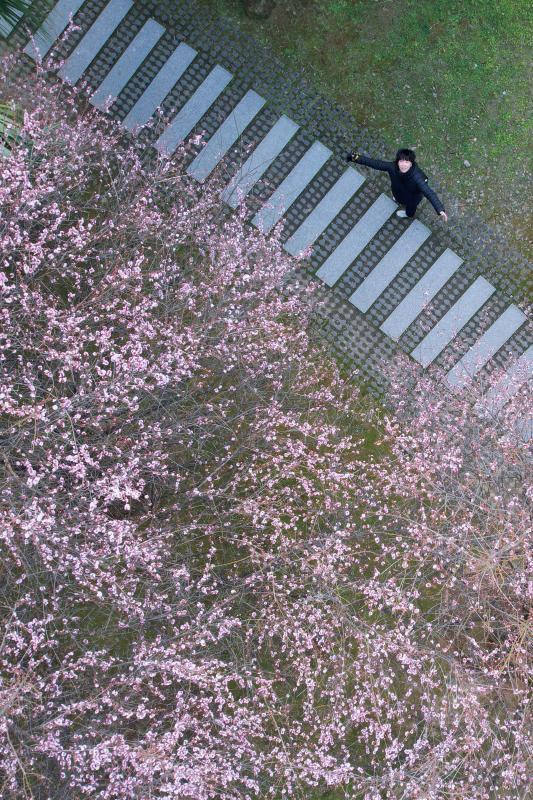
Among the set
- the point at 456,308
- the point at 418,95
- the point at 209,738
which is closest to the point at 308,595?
the point at 209,738

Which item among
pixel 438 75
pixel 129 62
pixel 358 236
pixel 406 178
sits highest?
pixel 438 75

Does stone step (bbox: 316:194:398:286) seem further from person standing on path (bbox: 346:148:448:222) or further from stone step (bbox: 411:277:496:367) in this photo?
stone step (bbox: 411:277:496:367)

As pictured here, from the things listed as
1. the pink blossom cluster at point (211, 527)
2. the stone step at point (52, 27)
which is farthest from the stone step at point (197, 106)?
the stone step at point (52, 27)

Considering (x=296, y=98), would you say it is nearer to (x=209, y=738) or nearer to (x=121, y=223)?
(x=121, y=223)

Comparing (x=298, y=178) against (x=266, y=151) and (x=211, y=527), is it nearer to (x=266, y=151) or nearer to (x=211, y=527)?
(x=266, y=151)

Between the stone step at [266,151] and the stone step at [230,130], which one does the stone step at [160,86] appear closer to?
the stone step at [230,130]

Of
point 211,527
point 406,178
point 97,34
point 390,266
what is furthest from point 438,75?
point 211,527

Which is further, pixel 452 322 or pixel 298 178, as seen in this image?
pixel 452 322
